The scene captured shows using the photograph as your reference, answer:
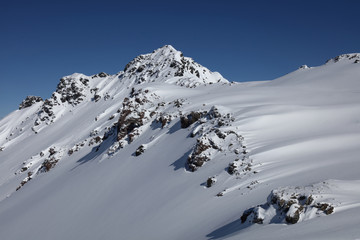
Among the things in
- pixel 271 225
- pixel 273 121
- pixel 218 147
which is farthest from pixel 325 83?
pixel 271 225

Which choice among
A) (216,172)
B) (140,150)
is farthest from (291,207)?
(140,150)

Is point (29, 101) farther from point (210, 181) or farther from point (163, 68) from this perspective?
point (210, 181)

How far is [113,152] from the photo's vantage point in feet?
102

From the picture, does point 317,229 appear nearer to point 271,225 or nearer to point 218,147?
point 271,225

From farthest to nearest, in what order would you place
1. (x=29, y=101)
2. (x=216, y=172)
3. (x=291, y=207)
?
(x=29, y=101) < (x=216, y=172) < (x=291, y=207)

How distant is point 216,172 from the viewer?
17.6 metres

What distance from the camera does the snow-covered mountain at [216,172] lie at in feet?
31.9

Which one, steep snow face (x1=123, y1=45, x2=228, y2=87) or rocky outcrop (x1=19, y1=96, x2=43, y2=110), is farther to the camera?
rocky outcrop (x1=19, y1=96, x2=43, y2=110)

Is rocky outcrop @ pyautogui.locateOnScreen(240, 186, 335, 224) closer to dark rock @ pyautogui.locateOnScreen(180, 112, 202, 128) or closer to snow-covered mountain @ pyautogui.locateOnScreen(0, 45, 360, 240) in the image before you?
snow-covered mountain @ pyautogui.locateOnScreen(0, 45, 360, 240)

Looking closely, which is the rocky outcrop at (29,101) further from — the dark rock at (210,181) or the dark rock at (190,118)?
the dark rock at (210,181)

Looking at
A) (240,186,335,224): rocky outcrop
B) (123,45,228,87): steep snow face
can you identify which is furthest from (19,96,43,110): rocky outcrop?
(240,186,335,224): rocky outcrop

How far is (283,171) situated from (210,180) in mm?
4789

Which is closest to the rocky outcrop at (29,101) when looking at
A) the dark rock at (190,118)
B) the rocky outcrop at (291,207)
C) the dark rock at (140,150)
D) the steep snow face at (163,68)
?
the steep snow face at (163,68)

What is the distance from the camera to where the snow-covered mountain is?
973 centimetres
